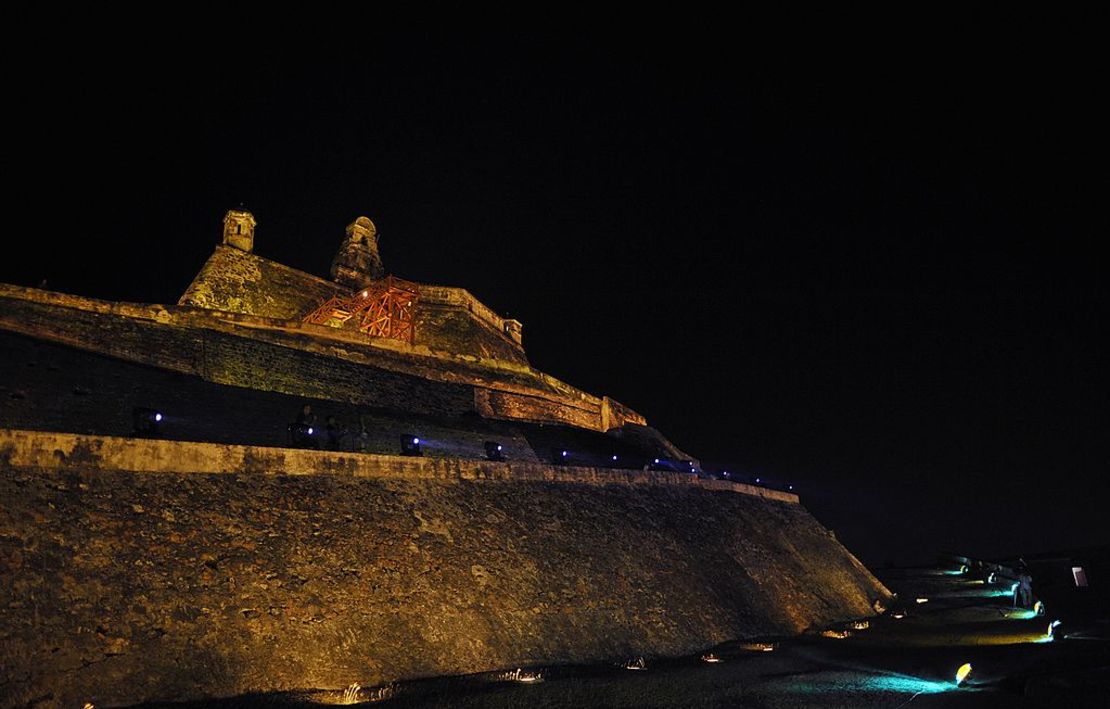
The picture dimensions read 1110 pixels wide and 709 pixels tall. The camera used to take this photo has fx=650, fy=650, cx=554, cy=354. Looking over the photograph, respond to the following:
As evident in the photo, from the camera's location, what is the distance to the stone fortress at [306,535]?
846 centimetres

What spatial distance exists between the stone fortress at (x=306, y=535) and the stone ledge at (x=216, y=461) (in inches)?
1.4

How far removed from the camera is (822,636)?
1716cm

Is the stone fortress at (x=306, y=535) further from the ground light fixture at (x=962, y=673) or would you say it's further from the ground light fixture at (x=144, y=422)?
the ground light fixture at (x=962, y=673)

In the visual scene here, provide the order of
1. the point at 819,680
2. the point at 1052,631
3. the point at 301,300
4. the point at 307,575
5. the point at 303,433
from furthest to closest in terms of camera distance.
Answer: the point at 301,300 < the point at 1052,631 < the point at 303,433 < the point at 819,680 < the point at 307,575

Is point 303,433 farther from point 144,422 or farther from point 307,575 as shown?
point 307,575

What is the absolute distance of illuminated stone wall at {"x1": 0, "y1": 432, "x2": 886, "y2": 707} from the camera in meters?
8.14

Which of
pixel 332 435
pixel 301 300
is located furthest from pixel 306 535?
pixel 301 300

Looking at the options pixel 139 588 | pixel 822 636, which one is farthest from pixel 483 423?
pixel 139 588

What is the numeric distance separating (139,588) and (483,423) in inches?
554

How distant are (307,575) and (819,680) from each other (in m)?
8.90

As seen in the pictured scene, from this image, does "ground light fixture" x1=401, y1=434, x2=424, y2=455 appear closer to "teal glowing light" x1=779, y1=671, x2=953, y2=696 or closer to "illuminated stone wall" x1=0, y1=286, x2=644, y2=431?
"illuminated stone wall" x1=0, y1=286, x2=644, y2=431

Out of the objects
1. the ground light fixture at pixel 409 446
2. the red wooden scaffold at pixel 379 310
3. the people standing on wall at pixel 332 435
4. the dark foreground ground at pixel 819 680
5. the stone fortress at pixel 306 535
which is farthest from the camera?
the red wooden scaffold at pixel 379 310

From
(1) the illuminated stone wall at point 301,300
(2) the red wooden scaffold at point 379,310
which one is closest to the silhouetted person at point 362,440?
(1) the illuminated stone wall at point 301,300

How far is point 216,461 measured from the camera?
1124 cm
